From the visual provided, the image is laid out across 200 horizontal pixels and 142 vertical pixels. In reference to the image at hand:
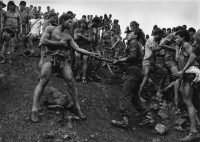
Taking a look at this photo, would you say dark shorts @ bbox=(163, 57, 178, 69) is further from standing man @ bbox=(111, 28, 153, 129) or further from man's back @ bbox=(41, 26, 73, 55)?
man's back @ bbox=(41, 26, 73, 55)

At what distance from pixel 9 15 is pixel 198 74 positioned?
6.88 metres

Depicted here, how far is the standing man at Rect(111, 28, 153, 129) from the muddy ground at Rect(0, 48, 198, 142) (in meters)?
0.42

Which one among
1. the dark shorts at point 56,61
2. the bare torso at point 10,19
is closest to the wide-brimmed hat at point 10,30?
the bare torso at point 10,19

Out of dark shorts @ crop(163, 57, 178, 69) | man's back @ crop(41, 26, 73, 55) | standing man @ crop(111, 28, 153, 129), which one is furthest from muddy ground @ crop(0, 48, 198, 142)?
dark shorts @ crop(163, 57, 178, 69)

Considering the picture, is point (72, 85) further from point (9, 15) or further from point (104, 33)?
point (104, 33)

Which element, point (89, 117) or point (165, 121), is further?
point (165, 121)

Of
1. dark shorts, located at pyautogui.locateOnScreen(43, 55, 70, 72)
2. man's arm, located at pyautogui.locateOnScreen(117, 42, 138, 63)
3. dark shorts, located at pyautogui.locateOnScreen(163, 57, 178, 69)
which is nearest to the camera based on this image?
dark shorts, located at pyautogui.locateOnScreen(43, 55, 70, 72)

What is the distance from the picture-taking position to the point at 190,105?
6770 mm

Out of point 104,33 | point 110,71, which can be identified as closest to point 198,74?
point 110,71

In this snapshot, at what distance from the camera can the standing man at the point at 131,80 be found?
7.27 metres

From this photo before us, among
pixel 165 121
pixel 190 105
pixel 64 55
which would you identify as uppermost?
pixel 64 55

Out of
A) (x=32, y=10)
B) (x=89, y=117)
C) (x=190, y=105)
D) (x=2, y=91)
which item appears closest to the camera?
(x=190, y=105)

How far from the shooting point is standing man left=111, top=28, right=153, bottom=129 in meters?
7.27

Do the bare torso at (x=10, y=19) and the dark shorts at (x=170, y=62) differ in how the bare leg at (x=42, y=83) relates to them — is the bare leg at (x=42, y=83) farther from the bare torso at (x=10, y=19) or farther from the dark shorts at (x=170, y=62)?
the bare torso at (x=10, y=19)
